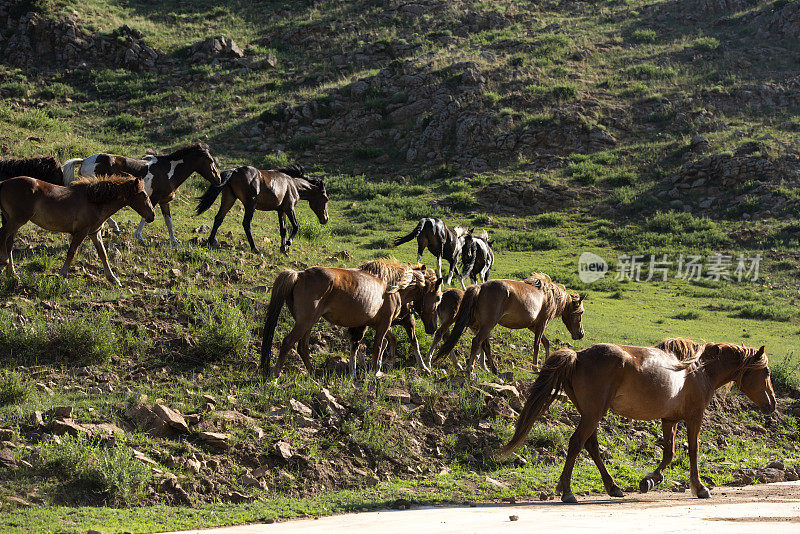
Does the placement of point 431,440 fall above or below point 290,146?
below

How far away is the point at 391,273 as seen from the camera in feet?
38.0

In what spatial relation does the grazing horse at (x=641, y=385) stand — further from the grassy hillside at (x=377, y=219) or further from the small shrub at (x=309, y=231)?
the small shrub at (x=309, y=231)

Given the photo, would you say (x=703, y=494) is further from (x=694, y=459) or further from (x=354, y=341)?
(x=354, y=341)

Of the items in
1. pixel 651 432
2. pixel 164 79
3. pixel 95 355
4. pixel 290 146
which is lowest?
pixel 651 432

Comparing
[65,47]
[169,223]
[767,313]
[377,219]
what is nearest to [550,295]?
[169,223]

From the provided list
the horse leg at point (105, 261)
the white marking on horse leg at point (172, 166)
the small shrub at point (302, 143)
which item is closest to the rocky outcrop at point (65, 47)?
the small shrub at point (302, 143)

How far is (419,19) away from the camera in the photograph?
44.6m

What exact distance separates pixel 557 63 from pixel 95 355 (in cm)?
3392

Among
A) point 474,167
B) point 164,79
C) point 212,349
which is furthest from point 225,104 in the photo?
point 212,349

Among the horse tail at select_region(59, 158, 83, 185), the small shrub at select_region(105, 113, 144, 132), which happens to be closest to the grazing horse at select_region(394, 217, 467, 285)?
the horse tail at select_region(59, 158, 83, 185)

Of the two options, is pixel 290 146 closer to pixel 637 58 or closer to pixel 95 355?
pixel 637 58

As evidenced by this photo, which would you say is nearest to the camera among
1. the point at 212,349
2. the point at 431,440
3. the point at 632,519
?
the point at 632,519

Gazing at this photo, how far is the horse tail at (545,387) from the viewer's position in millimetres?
8453

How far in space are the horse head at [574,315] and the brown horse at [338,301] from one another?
4051mm
